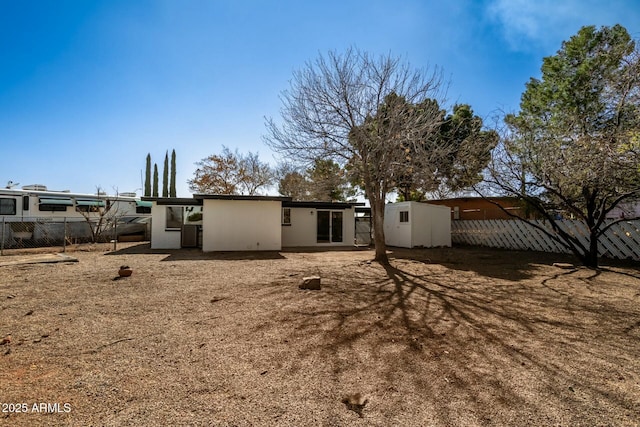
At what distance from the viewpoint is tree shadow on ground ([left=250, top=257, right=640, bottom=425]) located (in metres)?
2.27

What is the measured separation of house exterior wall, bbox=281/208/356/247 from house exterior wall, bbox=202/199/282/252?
217 centimetres

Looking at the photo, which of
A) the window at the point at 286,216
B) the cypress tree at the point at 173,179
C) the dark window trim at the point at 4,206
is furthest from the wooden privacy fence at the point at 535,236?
the cypress tree at the point at 173,179

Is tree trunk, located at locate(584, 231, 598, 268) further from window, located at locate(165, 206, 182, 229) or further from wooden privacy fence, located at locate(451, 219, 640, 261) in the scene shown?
window, located at locate(165, 206, 182, 229)

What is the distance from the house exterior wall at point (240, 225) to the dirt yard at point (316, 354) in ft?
22.1

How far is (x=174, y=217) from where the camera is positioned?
1424 cm

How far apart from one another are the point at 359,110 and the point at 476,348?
23.1 ft

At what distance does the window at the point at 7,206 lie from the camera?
44.7 ft

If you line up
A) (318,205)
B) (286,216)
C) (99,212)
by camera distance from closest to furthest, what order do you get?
(99,212) < (318,205) < (286,216)

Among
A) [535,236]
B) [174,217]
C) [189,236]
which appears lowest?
[189,236]

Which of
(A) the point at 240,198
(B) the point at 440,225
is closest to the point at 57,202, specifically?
(A) the point at 240,198

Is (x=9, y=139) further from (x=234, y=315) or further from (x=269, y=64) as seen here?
(x=234, y=315)

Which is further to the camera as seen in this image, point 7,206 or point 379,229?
point 7,206

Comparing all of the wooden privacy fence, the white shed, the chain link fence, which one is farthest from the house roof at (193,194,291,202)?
the wooden privacy fence

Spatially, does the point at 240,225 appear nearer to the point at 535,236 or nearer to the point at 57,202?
the point at 57,202
